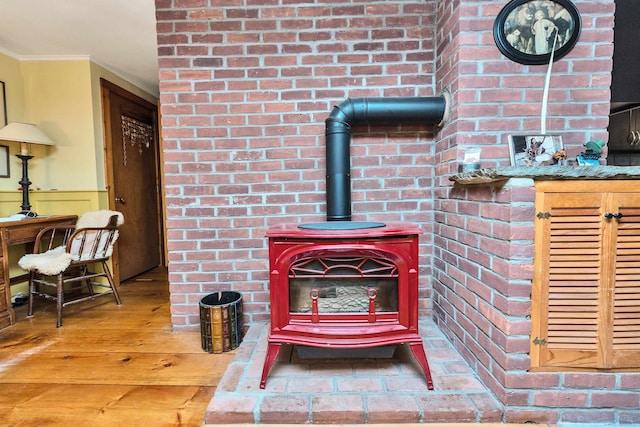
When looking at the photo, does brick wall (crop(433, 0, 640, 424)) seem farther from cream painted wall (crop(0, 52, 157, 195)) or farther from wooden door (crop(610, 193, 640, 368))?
cream painted wall (crop(0, 52, 157, 195))

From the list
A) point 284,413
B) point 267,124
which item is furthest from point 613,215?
point 267,124

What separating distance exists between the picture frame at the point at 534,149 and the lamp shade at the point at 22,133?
131 inches

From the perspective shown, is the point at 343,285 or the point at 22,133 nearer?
the point at 343,285

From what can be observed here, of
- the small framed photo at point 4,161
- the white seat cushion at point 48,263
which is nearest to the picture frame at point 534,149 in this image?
the white seat cushion at point 48,263

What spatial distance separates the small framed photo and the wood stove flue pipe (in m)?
2.80

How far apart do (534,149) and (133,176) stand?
3.58 m

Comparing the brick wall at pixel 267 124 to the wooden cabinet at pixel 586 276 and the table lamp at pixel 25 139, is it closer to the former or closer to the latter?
the wooden cabinet at pixel 586 276

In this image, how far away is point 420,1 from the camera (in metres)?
1.77

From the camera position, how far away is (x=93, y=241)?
7.92 ft

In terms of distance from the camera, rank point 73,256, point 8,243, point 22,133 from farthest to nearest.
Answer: point 22,133 → point 73,256 → point 8,243

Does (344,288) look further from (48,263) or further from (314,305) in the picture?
(48,263)

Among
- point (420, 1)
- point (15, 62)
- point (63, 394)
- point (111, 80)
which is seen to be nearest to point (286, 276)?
point (63, 394)

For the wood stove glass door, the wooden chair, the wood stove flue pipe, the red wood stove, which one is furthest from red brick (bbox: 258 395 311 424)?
the wooden chair

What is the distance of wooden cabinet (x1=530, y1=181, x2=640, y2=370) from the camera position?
1.12 metres
